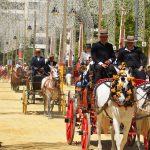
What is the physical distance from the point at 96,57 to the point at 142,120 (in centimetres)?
184

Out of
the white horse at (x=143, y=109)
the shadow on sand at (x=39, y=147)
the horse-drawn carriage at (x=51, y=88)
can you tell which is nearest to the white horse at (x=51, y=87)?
the horse-drawn carriage at (x=51, y=88)

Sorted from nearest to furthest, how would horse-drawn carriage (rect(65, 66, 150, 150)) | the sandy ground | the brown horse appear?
1. horse-drawn carriage (rect(65, 66, 150, 150))
2. the sandy ground
3. the brown horse

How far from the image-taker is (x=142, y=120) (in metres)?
11.3

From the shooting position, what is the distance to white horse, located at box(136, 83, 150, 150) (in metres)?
10.9

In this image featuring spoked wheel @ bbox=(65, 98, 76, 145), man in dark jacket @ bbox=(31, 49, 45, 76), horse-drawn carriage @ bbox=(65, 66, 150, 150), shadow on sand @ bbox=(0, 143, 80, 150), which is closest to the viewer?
horse-drawn carriage @ bbox=(65, 66, 150, 150)

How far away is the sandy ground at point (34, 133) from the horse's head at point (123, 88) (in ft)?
8.22

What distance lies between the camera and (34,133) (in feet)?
50.8

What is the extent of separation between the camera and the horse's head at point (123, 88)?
411 inches

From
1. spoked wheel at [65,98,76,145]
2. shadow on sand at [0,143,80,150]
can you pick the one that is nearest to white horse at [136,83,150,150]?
shadow on sand at [0,143,80,150]

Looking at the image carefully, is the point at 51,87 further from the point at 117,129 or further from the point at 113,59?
the point at 117,129

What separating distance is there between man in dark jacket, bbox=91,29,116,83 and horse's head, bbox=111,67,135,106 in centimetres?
130

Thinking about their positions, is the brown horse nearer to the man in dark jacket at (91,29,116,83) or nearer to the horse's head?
the man in dark jacket at (91,29,116,83)

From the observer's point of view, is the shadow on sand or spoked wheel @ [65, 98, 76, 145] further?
spoked wheel @ [65, 98, 76, 145]

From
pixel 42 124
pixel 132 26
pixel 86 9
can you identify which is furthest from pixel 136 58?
pixel 132 26
